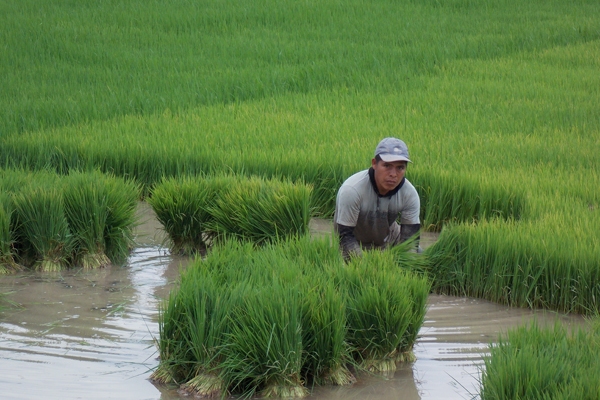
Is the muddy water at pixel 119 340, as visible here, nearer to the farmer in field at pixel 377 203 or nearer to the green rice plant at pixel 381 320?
the green rice plant at pixel 381 320

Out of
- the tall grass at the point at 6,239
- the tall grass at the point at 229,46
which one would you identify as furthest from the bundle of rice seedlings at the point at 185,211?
the tall grass at the point at 229,46

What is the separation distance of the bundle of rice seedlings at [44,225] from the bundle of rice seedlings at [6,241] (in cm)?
8

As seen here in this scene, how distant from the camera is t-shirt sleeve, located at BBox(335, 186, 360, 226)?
473cm

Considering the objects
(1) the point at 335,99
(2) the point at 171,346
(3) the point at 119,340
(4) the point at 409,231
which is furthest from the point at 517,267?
(1) the point at 335,99

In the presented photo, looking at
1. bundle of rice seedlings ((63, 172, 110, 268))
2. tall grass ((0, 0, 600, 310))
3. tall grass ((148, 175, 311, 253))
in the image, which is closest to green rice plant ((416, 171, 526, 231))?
tall grass ((0, 0, 600, 310))

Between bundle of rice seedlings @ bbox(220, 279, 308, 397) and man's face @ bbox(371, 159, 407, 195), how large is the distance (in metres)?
1.27

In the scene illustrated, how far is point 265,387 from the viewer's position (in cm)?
354

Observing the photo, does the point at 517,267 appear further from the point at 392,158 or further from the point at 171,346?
the point at 171,346

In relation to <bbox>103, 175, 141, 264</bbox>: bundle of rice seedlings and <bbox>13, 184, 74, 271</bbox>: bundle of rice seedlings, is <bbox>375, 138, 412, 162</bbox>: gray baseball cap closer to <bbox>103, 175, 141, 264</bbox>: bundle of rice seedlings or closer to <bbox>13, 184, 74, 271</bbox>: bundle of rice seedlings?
<bbox>103, 175, 141, 264</bbox>: bundle of rice seedlings

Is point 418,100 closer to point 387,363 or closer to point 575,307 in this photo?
point 575,307

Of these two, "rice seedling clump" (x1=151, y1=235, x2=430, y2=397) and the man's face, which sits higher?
the man's face

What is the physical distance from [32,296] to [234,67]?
20.8 feet

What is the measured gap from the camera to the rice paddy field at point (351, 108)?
504cm

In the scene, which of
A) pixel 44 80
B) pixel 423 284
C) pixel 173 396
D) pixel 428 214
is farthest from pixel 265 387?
pixel 44 80
